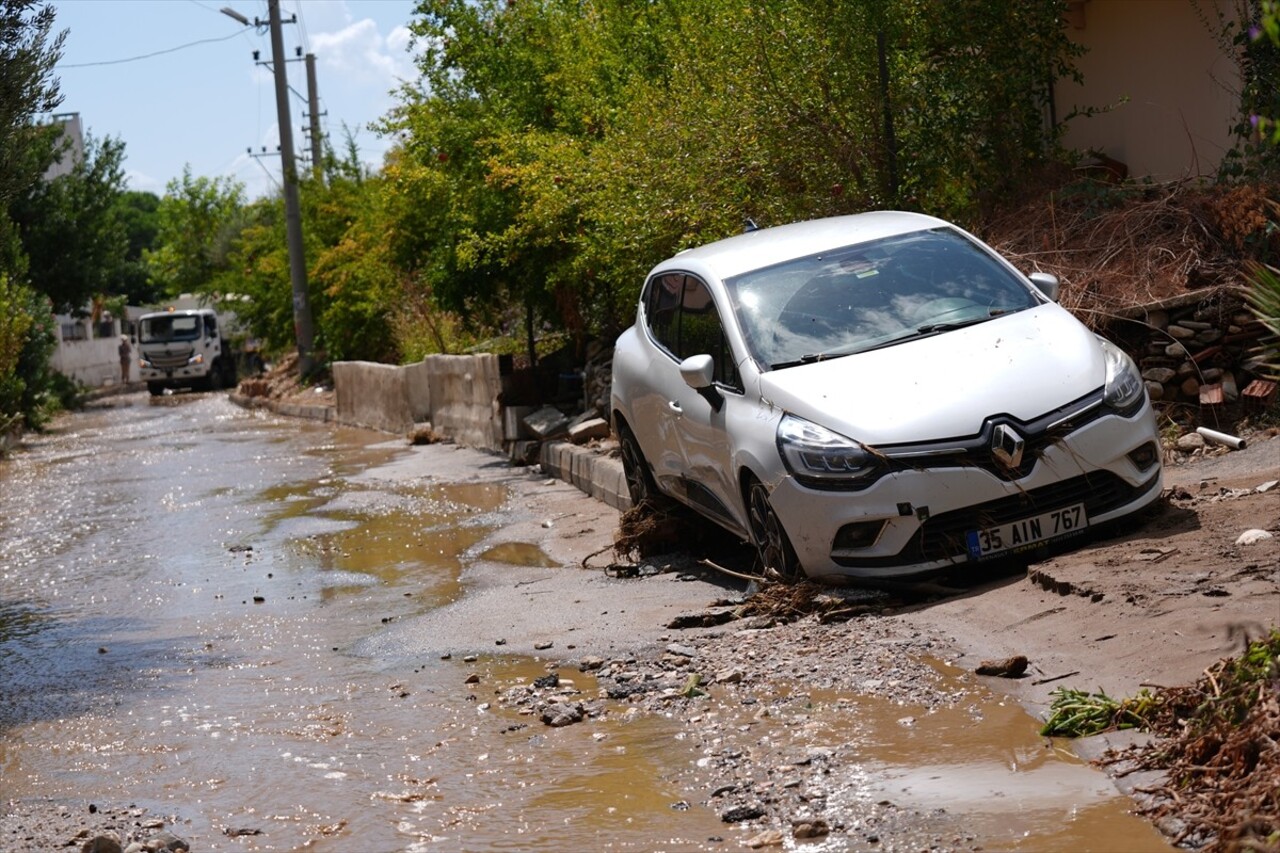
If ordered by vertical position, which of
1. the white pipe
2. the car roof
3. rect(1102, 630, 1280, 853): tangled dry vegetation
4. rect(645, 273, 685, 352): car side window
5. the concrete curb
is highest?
the car roof

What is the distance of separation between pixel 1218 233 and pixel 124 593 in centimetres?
794

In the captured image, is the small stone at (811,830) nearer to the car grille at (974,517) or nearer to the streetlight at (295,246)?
the car grille at (974,517)

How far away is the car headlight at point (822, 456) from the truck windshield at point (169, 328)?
43580 millimetres

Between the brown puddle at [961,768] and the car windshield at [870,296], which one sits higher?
the car windshield at [870,296]

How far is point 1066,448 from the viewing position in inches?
280

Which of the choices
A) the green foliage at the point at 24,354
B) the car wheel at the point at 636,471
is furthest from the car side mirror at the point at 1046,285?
the green foliage at the point at 24,354

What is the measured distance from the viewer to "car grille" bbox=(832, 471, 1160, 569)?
7.05 metres

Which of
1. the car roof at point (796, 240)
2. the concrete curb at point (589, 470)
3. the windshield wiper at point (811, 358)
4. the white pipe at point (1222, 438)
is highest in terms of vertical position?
the car roof at point (796, 240)

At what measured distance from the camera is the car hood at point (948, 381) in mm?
7059

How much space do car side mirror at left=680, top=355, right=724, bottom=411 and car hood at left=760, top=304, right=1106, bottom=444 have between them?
18.8 inches

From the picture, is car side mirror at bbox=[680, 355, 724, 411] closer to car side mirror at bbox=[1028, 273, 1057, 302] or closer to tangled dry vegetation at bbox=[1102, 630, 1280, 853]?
car side mirror at bbox=[1028, 273, 1057, 302]

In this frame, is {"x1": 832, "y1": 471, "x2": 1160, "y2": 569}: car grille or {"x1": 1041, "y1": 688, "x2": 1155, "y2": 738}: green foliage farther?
{"x1": 832, "y1": 471, "x2": 1160, "y2": 569}: car grille

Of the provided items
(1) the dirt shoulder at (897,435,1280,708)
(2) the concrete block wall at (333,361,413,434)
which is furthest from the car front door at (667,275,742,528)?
(2) the concrete block wall at (333,361,413,434)

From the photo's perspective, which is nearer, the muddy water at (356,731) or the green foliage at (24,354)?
the muddy water at (356,731)
